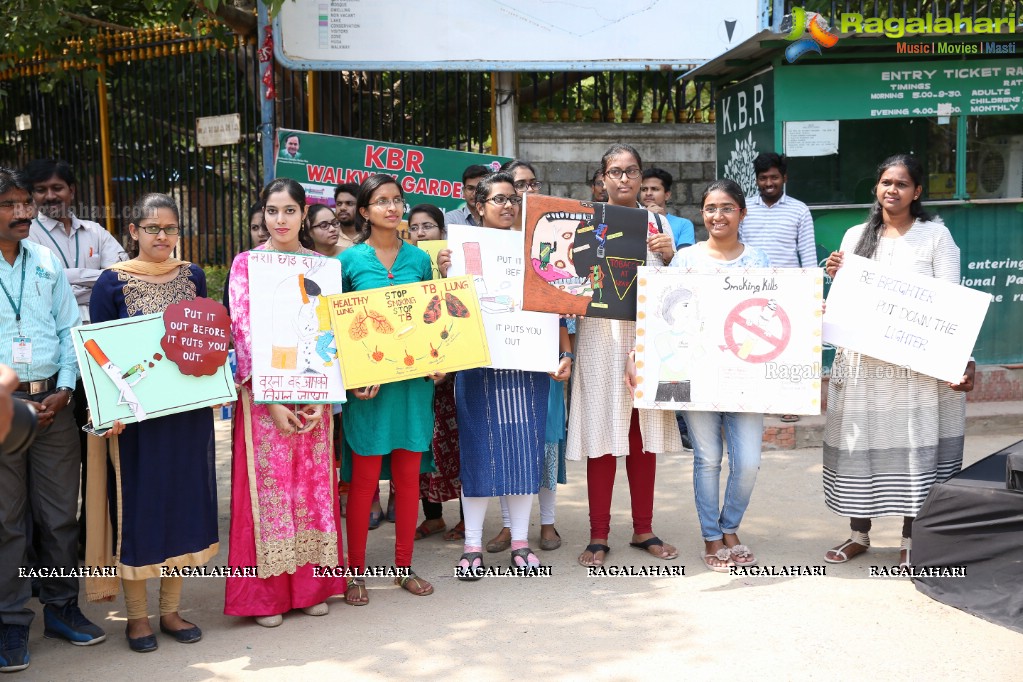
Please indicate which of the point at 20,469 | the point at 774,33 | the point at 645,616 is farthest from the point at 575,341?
the point at 774,33

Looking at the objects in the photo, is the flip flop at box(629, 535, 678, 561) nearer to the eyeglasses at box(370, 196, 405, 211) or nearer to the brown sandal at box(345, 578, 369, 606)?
the brown sandal at box(345, 578, 369, 606)

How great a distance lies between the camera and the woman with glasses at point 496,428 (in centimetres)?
474

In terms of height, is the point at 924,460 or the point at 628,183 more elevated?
the point at 628,183

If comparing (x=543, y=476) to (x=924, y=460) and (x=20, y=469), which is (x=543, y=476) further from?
(x=20, y=469)

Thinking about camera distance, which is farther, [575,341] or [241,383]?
[575,341]

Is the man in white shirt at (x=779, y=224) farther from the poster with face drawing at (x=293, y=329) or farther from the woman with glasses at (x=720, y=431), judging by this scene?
the poster with face drawing at (x=293, y=329)

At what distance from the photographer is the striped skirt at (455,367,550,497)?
473 centimetres

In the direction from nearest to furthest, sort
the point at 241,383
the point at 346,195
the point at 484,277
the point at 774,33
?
the point at 241,383 < the point at 484,277 < the point at 346,195 < the point at 774,33

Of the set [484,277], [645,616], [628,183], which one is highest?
[628,183]

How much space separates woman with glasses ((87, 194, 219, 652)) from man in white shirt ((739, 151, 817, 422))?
404 centimetres

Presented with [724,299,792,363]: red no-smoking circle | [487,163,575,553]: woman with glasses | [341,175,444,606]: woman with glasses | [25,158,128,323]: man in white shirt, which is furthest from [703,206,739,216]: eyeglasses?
[25,158,128,323]: man in white shirt

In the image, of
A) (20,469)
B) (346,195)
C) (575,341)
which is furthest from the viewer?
(346,195)

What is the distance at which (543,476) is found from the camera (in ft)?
16.8

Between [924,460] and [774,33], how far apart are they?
3559mm
